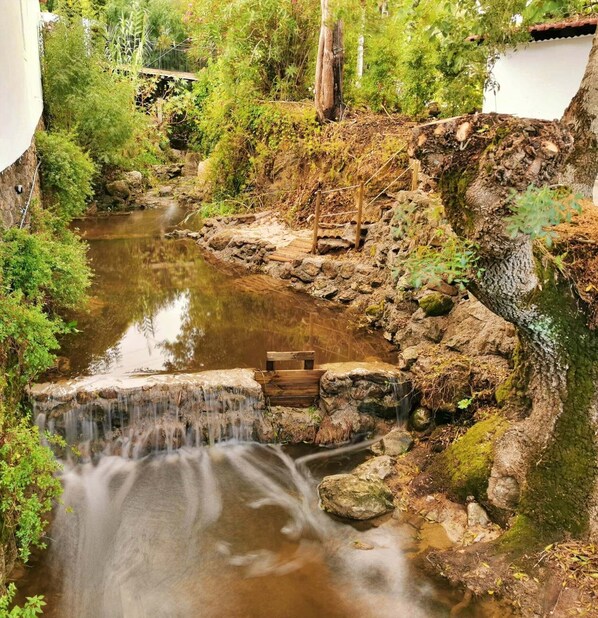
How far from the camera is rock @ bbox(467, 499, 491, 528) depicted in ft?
20.1

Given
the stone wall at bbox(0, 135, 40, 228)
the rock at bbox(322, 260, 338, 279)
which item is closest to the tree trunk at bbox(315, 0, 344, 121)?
the rock at bbox(322, 260, 338, 279)

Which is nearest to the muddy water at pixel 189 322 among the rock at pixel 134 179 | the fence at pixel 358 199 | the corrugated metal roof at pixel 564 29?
the fence at pixel 358 199

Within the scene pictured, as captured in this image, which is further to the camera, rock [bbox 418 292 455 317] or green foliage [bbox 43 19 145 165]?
green foliage [bbox 43 19 145 165]

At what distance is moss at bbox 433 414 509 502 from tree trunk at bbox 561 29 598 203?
276cm

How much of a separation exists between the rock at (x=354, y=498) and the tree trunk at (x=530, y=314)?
48.7 inches

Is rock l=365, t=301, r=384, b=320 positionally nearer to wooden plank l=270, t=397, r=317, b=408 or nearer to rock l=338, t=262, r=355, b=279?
rock l=338, t=262, r=355, b=279

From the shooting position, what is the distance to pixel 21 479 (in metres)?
4.97

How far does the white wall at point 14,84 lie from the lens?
7.97 metres

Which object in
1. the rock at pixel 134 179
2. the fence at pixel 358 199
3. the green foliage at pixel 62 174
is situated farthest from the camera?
the rock at pixel 134 179

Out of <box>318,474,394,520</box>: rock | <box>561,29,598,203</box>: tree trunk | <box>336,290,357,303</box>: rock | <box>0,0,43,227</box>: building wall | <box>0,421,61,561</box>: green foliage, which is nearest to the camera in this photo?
<box>0,421,61,561</box>: green foliage

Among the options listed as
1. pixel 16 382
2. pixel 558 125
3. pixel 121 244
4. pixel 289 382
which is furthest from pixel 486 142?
pixel 121 244

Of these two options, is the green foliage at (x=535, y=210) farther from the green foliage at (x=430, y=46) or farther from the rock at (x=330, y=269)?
the rock at (x=330, y=269)

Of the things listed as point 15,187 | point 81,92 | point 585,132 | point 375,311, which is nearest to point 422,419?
point 375,311

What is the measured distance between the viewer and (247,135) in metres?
19.6
